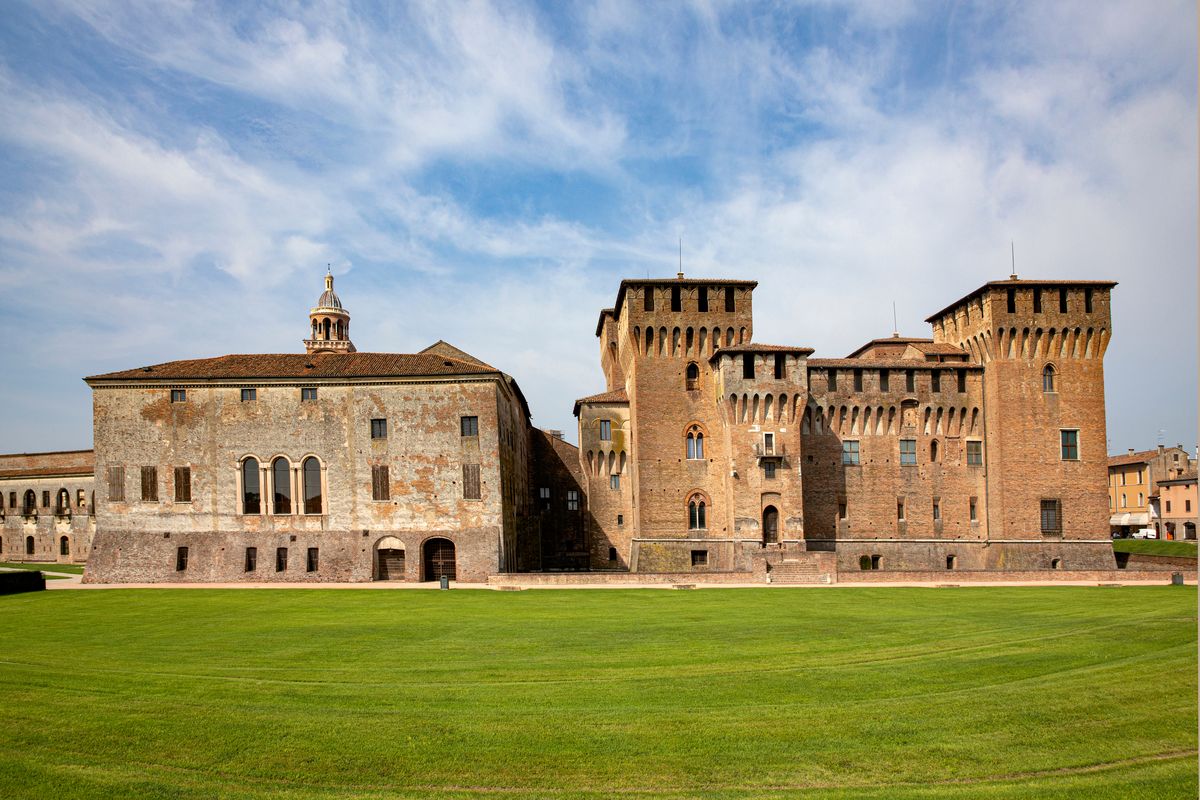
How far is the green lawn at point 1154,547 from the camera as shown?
189 ft

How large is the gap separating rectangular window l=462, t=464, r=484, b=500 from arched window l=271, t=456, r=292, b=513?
8924 millimetres

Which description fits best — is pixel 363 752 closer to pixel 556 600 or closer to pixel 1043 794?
pixel 1043 794

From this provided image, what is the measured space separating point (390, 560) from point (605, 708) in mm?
29296

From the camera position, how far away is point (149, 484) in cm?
4053

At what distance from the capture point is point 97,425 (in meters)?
40.8

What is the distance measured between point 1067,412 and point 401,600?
38267mm

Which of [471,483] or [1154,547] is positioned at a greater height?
[471,483]

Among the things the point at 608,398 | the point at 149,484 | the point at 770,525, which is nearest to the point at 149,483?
the point at 149,484

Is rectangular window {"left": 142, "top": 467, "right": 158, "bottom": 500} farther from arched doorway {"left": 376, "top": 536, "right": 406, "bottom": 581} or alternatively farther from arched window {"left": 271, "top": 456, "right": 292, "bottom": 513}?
arched doorway {"left": 376, "top": 536, "right": 406, "bottom": 581}

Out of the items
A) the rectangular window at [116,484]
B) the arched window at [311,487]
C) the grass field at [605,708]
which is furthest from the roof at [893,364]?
the rectangular window at [116,484]

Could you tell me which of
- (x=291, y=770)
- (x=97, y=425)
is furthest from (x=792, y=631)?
(x=97, y=425)

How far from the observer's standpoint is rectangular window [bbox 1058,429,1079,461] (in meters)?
45.8

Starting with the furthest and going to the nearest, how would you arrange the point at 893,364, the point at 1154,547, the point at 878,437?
the point at 1154,547
the point at 878,437
the point at 893,364

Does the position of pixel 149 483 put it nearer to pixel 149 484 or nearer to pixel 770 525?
pixel 149 484
